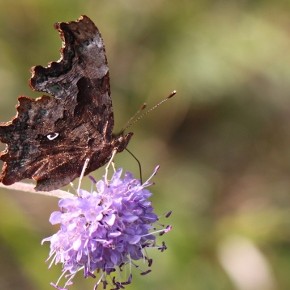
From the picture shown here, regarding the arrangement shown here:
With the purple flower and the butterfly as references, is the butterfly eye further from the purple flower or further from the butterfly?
the purple flower

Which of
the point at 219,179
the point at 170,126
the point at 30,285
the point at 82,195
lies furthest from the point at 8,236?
the point at 219,179

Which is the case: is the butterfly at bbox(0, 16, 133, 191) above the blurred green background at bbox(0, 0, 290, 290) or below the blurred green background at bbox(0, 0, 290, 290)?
below

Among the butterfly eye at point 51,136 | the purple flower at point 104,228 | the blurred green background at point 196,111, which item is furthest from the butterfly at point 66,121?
the blurred green background at point 196,111

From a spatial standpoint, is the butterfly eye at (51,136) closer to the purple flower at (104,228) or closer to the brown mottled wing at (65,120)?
the brown mottled wing at (65,120)

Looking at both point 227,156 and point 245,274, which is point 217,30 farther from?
point 245,274

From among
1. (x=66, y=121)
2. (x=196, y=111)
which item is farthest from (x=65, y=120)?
(x=196, y=111)

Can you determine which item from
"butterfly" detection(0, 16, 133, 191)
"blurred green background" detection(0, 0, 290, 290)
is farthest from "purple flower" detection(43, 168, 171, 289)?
"blurred green background" detection(0, 0, 290, 290)

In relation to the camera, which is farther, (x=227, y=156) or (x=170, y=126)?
(x=227, y=156)
